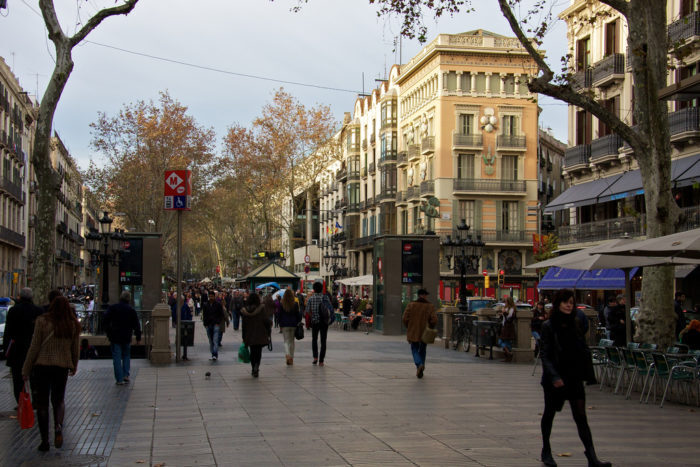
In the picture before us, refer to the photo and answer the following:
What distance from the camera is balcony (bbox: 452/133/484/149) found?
184 ft

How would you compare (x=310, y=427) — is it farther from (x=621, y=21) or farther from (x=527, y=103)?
(x=527, y=103)

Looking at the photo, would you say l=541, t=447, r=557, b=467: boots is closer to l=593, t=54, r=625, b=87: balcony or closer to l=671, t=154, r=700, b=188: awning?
l=671, t=154, r=700, b=188: awning

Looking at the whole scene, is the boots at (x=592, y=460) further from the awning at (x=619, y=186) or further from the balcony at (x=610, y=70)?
the balcony at (x=610, y=70)

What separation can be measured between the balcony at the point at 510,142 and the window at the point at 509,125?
17.0 inches

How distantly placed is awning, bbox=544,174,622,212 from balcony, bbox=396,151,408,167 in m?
24.8

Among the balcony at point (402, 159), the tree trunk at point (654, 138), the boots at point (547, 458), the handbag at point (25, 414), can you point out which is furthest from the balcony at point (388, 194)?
the boots at point (547, 458)

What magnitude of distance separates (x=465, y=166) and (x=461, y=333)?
3511 centimetres

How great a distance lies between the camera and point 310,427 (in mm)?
9539

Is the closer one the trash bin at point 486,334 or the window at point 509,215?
the trash bin at point 486,334

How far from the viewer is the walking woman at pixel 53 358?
8625 mm

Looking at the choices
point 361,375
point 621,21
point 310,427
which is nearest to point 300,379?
point 361,375

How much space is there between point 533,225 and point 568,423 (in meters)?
48.5

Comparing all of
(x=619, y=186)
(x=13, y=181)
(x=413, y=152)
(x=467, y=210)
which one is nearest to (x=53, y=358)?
(x=619, y=186)

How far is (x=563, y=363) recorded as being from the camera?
24.9ft
